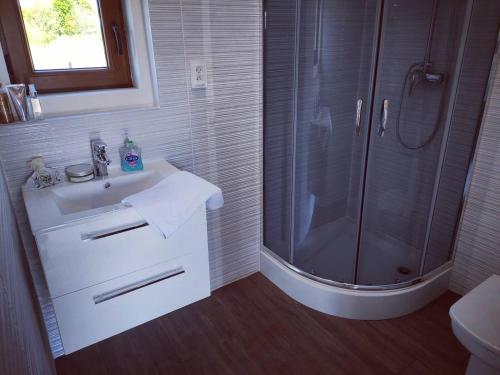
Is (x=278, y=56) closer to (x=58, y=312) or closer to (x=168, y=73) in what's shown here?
(x=168, y=73)

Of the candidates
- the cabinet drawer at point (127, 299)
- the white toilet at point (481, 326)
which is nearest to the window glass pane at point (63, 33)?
the cabinet drawer at point (127, 299)

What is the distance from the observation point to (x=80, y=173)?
4.87 ft

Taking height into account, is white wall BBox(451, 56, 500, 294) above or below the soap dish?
below

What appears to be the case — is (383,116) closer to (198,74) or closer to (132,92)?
(198,74)

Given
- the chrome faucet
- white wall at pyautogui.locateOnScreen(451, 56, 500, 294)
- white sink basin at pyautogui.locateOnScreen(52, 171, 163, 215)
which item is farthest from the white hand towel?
white wall at pyautogui.locateOnScreen(451, 56, 500, 294)

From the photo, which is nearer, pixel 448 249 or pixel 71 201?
pixel 71 201

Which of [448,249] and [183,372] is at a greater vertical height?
[448,249]

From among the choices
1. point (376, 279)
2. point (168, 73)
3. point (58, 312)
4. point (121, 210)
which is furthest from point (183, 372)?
point (168, 73)

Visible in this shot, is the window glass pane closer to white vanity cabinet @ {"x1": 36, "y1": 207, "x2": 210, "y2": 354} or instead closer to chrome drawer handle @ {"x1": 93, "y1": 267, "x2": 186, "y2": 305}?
white vanity cabinet @ {"x1": 36, "y1": 207, "x2": 210, "y2": 354}

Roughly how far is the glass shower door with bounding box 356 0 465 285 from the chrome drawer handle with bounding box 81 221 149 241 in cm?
113

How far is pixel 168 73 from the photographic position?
167 cm

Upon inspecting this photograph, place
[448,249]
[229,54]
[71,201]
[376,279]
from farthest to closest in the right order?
[448,249] < [376,279] < [229,54] < [71,201]

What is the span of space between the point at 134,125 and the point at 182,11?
21.9 inches

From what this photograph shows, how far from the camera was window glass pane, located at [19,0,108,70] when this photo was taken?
145 centimetres
